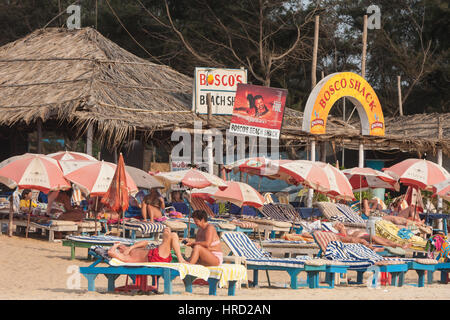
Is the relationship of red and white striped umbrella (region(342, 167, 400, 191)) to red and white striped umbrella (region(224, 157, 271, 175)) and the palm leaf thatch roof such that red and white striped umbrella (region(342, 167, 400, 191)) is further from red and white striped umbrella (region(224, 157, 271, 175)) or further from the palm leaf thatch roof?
the palm leaf thatch roof

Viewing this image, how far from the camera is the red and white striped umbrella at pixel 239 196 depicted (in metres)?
16.6

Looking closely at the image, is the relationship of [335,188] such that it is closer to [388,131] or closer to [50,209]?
[50,209]

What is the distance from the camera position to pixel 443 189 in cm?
1770

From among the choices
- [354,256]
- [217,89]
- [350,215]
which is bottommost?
[354,256]

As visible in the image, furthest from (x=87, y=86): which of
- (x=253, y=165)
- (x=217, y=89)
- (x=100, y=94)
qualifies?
(x=253, y=165)

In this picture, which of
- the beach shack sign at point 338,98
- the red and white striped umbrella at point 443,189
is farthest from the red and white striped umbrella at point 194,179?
the beach shack sign at point 338,98

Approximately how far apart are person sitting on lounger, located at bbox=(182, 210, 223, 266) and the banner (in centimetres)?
1007

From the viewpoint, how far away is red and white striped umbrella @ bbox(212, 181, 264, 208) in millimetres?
16594

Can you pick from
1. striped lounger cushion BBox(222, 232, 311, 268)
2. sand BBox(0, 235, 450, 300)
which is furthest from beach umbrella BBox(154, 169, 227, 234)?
striped lounger cushion BBox(222, 232, 311, 268)

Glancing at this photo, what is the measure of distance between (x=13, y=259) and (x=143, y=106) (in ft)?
32.2

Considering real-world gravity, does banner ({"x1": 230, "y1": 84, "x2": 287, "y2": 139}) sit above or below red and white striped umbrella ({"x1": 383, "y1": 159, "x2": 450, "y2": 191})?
above

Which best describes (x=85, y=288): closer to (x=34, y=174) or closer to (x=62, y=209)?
(x=34, y=174)

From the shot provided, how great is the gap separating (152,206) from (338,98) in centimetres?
764
